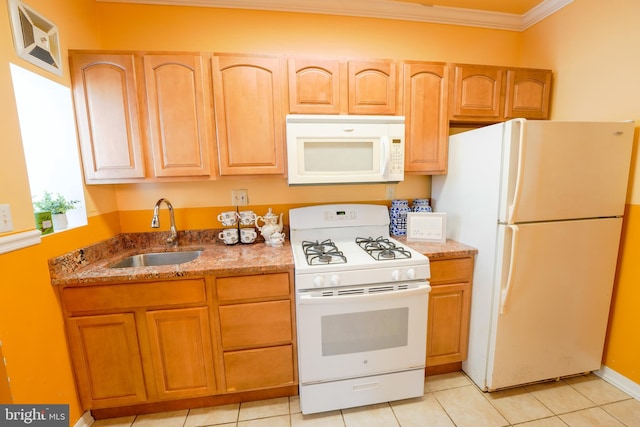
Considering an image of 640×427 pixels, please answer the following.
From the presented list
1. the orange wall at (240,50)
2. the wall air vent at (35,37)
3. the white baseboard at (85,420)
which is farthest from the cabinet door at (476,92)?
the white baseboard at (85,420)

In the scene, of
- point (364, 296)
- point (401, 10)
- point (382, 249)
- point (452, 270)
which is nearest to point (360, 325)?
point (364, 296)

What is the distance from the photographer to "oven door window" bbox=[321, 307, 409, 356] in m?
1.50

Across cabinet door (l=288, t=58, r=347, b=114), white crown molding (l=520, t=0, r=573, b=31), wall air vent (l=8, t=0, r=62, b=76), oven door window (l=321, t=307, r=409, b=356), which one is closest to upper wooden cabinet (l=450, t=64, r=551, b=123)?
white crown molding (l=520, t=0, r=573, b=31)

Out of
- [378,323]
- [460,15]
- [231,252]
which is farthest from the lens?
[460,15]

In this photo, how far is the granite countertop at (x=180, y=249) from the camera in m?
1.40

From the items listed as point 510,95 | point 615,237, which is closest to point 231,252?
point 510,95

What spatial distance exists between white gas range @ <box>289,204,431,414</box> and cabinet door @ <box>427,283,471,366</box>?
7.9 inches

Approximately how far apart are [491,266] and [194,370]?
189 cm

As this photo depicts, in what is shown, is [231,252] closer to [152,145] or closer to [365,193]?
[152,145]

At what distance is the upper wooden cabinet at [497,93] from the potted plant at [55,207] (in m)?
2.52

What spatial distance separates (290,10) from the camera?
6.32 ft

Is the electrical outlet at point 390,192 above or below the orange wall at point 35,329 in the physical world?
above

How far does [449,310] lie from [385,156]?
1115 mm

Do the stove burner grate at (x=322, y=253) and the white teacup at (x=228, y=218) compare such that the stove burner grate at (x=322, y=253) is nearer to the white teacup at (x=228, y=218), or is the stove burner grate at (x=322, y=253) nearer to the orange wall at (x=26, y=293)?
the white teacup at (x=228, y=218)
